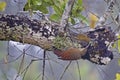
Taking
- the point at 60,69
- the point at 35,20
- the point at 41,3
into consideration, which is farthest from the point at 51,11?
the point at 60,69

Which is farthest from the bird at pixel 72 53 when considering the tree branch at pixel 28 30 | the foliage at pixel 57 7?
the foliage at pixel 57 7

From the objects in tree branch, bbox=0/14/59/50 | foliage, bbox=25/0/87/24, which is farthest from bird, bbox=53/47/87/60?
foliage, bbox=25/0/87/24

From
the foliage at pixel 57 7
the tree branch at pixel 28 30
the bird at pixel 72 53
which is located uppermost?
the foliage at pixel 57 7

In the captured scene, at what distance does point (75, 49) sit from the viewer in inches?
28.4

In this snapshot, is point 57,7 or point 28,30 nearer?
point 28,30

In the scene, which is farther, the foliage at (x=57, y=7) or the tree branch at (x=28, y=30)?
the foliage at (x=57, y=7)

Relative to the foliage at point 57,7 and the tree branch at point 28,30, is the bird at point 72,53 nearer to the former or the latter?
the tree branch at point 28,30

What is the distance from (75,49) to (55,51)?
5 centimetres

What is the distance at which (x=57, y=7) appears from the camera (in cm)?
89

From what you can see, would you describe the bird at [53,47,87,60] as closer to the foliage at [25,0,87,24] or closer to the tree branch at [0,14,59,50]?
the tree branch at [0,14,59,50]

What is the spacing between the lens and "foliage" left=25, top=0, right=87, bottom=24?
0.88 m

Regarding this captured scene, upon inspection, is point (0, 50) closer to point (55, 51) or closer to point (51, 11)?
point (51, 11)

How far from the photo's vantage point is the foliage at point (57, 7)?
883 millimetres

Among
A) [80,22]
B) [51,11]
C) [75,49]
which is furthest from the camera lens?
[51,11]
